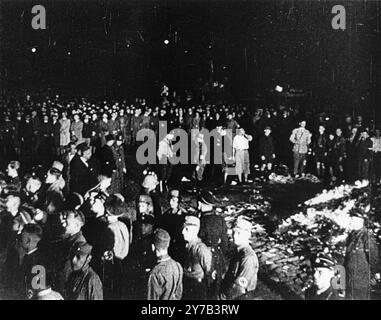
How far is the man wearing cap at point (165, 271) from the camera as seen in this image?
2.73 meters

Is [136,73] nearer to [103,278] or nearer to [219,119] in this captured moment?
[219,119]

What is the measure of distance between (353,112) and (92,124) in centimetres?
179

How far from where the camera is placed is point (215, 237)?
9.03ft

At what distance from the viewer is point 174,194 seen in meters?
2.76

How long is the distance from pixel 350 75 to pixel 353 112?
0.25 m

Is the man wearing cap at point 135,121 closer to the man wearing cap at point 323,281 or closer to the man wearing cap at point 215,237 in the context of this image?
the man wearing cap at point 215,237

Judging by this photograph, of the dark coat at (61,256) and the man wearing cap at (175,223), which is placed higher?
the man wearing cap at (175,223)

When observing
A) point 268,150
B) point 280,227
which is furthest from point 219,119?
point 280,227

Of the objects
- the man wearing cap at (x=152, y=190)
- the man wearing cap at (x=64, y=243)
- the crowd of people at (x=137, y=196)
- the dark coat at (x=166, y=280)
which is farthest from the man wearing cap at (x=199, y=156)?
A: the man wearing cap at (x=64, y=243)

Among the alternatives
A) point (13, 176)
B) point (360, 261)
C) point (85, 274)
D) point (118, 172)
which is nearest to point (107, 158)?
point (118, 172)

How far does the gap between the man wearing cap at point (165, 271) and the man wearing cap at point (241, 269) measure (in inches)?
12.2

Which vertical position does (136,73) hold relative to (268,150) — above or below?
above
